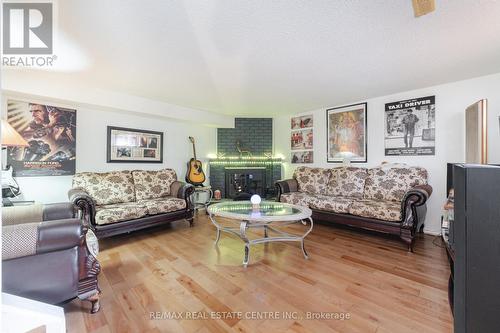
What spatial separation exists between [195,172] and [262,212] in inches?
96.7

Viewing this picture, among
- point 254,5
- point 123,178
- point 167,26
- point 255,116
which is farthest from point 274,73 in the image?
point 123,178

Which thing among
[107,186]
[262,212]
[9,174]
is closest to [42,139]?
[9,174]

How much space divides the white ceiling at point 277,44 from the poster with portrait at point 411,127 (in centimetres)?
30

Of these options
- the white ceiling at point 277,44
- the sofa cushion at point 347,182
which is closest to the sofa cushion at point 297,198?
the sofa cushion at point 347,182

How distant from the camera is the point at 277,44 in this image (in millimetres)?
2049

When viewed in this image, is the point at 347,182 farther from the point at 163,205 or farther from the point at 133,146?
the point at 133,146

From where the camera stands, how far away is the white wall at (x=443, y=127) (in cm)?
276

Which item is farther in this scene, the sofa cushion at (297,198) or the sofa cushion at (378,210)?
the sofa cushion at (297,198)

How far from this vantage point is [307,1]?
5.01ft

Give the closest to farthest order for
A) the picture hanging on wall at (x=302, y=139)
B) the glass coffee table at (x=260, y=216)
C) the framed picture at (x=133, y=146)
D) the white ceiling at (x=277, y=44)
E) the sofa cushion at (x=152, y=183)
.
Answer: the white ceiling at (x=277, y=44)
the glass coffee table at (x=260, y=216)
the sofa cushion at (x=152, y=183)
the framed picture at (x=133, y=146)
the picture hanging on wall at (x=302, y=139)

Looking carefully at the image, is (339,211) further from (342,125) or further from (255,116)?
(255,116)

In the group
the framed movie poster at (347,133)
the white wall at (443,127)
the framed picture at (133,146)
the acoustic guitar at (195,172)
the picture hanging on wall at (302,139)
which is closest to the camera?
the white wall at (443,127)

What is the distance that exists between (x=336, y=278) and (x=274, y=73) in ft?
7.55

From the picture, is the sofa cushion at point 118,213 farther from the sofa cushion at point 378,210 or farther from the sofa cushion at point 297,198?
the sofa cushion at point 378,210
